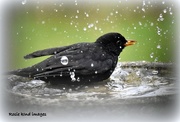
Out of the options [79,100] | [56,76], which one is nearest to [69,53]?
[56,76]

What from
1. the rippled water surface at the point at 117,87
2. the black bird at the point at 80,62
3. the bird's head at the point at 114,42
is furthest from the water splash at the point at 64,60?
the bird's head at the point at 114,42

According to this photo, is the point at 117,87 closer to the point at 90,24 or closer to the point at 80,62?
the point at 80,62

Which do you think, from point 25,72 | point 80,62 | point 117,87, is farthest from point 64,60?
point 117,87

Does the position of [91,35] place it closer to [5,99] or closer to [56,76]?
[56,76]

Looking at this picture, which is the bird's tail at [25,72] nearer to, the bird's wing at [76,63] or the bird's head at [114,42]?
the bird's wing at [76,63]

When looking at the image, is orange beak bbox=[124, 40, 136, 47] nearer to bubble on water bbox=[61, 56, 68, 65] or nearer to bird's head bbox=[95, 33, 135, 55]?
bird's head bbox=[95, 33, 135, 55]

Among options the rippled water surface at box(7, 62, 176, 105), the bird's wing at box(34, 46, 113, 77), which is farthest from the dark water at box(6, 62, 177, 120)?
the bird's wing at box(34, 46, 113, 77)
